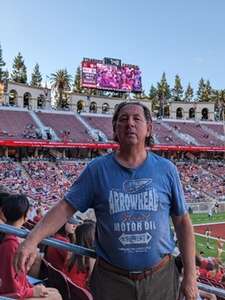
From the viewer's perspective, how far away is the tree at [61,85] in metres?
72.1

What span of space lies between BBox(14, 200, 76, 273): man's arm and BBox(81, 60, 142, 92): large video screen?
51.2 m

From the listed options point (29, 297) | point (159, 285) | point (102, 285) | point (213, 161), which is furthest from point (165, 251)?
point (213, 161)

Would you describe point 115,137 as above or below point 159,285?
above

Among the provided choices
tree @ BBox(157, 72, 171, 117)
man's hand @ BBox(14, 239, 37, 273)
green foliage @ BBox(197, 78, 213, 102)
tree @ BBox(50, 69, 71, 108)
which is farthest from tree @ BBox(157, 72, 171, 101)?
man's hand @ BBox(14, 239, 37, 273)

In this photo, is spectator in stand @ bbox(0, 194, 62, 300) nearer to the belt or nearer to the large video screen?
the belt

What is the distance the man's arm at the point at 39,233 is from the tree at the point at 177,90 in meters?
85.4

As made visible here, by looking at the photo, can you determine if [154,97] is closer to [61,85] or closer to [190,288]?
[61,85]

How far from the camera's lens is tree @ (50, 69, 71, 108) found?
2840 inches

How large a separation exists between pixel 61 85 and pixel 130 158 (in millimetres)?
71194

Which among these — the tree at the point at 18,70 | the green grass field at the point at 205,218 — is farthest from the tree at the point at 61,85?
the green grass field at the point at 205,218

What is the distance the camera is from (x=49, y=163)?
136 feet

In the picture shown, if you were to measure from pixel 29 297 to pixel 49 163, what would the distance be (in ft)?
126

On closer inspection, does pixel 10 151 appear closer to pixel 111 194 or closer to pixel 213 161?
pixel 213 161

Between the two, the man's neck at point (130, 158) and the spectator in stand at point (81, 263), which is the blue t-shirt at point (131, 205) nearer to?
the man's neck at point (130, 158)
